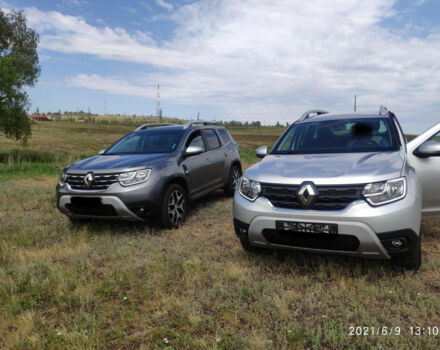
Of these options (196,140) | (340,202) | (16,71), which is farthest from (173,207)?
(16,71)

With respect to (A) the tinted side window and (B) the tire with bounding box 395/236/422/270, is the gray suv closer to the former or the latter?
(A) the tinted side window

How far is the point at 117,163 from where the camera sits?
5.11 metres

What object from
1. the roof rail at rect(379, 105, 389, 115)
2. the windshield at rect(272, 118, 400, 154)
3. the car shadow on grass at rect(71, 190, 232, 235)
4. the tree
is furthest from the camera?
the tree

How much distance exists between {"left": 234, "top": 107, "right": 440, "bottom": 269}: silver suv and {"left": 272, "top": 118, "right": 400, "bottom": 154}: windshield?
3 cm

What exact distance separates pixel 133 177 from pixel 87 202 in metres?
0.75

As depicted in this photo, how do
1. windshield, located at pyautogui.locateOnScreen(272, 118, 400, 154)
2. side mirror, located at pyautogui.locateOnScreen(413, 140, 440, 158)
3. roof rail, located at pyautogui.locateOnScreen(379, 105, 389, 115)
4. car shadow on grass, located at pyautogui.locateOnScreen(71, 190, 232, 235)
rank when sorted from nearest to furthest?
side mirror, located at pyautogui.locateOnScreen(413, 140, 440, 158)
windshield, located at pyautogui.locateOnScreen(272, 118, 400, 154)
roof rail, located at pyautogui.locateOnScreen(379, 105, 389, 115)
car shadow on grass, located at pyautogui.locateOnScreen(71, 190, 232, 235)

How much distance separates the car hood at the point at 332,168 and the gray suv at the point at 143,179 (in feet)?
5.81

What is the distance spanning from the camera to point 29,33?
25.7 metres

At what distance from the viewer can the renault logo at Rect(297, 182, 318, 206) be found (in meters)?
3.15

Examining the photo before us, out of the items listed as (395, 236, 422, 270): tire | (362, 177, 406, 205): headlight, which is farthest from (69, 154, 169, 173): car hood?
(395, 236, 422, 270): tire

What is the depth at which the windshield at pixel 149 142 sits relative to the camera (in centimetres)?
591

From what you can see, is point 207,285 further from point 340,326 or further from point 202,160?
point 202,160

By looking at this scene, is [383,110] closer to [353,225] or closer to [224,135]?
[353,225]

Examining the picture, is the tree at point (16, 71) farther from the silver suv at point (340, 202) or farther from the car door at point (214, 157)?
the silver suv at point (340, 202)
